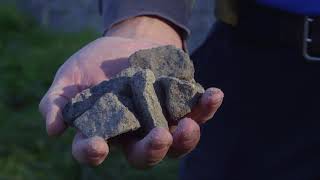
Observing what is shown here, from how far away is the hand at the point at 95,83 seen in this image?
1.43 meters

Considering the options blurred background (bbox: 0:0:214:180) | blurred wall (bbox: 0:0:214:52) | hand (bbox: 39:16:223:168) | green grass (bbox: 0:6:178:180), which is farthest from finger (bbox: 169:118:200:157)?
Result: blurred wall (bbox: 0:0:214:52)

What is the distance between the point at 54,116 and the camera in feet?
5.10

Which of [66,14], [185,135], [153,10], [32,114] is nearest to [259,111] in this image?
[153,10]

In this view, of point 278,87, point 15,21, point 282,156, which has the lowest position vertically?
point 15,21

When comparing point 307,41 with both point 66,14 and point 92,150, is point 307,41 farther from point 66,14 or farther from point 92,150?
point 66,14

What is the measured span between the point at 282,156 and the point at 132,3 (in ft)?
1.36

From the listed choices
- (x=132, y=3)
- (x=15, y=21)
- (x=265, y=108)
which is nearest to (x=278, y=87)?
(x=265, y=108)

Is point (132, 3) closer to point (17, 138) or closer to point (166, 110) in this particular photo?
point (166, 110)

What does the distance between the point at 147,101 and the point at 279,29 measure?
340mm

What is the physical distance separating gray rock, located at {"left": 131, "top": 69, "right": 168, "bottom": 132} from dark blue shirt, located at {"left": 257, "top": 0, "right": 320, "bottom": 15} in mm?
282

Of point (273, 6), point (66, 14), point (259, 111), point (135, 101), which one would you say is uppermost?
point (273, 6)

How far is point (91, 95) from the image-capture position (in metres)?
1.63

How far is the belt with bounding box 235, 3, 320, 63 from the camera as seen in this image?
1706mm

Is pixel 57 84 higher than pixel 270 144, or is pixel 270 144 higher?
pixel 57 84
